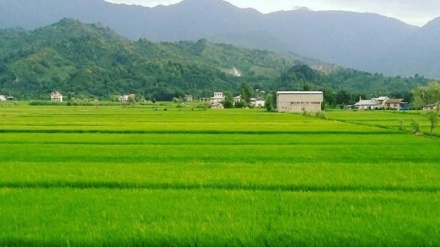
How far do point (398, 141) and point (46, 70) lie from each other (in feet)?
385

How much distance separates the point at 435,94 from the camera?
6319 cm

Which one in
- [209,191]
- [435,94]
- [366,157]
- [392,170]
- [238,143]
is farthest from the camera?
[435,94]

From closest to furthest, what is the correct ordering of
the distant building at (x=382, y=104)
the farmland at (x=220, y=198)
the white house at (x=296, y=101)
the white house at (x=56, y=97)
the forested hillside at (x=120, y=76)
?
the farmland at (x=220, y=198), the white house at (x=296, y=101), the distant building at (x=382, y=104), the white house at (x=56, y=97), the forested hillside at (x=120, y=76)

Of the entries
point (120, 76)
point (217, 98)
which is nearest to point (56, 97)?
point (120, 76)

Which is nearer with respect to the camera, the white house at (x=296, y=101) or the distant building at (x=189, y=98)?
the white house at (x=296, y=101)

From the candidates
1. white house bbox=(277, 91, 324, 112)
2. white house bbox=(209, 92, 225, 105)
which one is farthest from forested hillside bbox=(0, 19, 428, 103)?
white house bbox=(277, 91, 324, 112)

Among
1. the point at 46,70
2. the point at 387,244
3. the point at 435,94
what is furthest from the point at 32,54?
the point at 387,244

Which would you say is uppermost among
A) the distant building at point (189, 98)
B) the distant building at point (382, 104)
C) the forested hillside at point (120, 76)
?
the forested hillside at point (120, 76)

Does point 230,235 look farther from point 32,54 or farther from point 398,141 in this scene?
point 32,54

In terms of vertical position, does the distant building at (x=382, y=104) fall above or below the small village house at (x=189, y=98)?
below

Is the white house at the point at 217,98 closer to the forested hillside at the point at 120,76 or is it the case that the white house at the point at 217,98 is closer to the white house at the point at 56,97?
the forested hillside at the point at 120,76

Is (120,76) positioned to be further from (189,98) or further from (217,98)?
(217,98)

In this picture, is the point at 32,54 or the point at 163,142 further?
the point at 32,54

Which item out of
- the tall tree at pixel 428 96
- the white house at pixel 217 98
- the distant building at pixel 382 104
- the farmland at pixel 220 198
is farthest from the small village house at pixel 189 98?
the farmland at pixel 220 198
